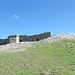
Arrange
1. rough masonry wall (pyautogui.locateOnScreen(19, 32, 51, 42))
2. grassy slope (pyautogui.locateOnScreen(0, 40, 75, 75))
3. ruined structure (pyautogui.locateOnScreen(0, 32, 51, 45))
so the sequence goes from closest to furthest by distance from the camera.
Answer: grassy slope (pyautogui.locateOnScreen(0, 40, 75, 75)) < rough masonry wall (pyautogui.locateOnScreen(19, 32, 51, 42)) < ruined structure (pyautogui.locateOnScreen(0, 32, 51, 45))

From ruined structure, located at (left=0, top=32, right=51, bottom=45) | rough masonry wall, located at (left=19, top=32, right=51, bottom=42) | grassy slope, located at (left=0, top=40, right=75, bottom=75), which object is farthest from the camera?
ruined structure, located at (left=0, top=32, right=51, bottom=45)

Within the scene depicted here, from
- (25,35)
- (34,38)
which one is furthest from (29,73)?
(25,35)

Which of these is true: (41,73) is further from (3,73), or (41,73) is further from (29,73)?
(3,73)

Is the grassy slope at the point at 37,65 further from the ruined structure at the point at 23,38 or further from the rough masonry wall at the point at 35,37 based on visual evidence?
the ruined structure at the point at 23,38

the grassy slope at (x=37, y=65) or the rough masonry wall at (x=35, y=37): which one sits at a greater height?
the rough masonry wall at (x=35, y=37)

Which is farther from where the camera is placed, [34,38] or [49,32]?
[34,38]

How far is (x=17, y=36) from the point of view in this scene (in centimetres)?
7469

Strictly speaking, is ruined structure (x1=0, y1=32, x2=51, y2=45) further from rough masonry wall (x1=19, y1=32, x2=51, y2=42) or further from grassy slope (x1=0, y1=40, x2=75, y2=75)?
grassy slope (x1=0, y1=40, x2=75, y2=75)

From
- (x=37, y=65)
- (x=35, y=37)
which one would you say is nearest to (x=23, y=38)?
(x=35, y=37)

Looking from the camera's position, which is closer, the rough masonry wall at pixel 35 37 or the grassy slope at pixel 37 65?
the grassy slope at pixel 37 65

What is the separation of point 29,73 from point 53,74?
259cm

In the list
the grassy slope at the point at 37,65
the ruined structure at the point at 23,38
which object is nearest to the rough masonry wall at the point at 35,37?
the ruined structure at the point at 23,38

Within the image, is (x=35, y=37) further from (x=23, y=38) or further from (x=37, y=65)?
(x=37, y=65)

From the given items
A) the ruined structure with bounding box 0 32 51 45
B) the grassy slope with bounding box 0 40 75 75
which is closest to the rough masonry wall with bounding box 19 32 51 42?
the ruined structure with bounding box 0 32 51 45
